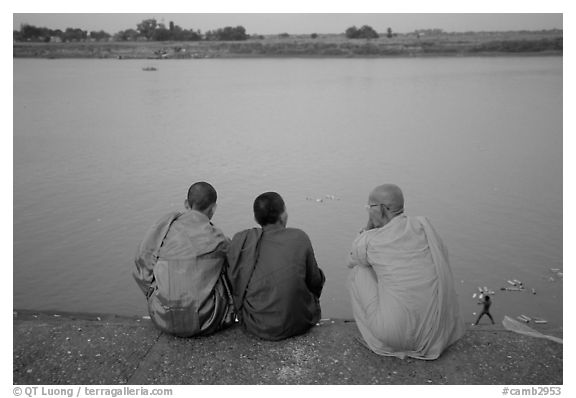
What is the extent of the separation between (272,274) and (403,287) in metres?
0.67

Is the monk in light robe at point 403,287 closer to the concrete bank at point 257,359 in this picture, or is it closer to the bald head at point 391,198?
the bald head at point 391,198

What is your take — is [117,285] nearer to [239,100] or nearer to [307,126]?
[307,126]

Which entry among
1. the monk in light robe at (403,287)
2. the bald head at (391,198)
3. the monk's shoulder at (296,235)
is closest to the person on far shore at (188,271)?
the monk's shoulder at (296,235)

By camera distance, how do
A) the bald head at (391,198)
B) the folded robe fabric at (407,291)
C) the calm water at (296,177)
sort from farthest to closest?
1. the calm water at (296,177)
2. the bald head at (391,198)
3. the folded robe fabric at (407,291)

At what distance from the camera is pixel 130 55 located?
54.4 m

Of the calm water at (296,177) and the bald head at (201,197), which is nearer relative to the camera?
the bald head at (201,197)

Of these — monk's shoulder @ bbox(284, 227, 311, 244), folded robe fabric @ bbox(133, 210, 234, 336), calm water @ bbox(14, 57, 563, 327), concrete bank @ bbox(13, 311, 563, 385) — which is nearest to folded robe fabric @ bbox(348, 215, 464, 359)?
concrete bank @ bbox(13, 311, 563, 385)

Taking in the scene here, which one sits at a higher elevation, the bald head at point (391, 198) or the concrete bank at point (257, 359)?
the bald head at point (391, 198)

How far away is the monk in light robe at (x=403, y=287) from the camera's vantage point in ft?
9.26

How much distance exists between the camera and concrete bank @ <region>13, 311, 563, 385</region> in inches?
112

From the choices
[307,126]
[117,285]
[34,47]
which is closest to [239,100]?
[307,126]

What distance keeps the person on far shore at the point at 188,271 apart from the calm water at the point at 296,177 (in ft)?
5.81

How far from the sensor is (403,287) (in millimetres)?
2822

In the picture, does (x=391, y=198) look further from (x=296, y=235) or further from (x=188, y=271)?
(x=188, y=271)
